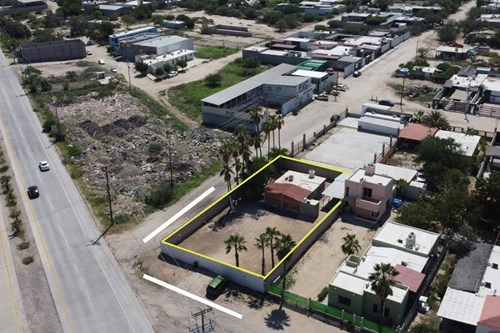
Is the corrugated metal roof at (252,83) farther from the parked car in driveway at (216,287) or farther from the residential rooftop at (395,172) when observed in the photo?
the parked car in driveway at (216,287)

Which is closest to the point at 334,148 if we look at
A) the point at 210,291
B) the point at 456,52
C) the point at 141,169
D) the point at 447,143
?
the point at 447,143

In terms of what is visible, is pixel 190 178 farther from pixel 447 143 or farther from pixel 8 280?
pixel 447 143

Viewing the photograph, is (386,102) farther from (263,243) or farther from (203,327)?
(203,327)

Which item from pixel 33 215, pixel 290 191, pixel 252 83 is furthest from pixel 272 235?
pixel 252 83

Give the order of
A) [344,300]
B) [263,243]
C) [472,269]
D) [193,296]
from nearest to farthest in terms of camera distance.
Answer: [344,300]
[193,296]
[472,269]
[263,243]

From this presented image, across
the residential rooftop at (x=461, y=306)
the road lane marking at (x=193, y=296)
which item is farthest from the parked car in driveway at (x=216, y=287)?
the residential rooftop at (x=461, y=306)
